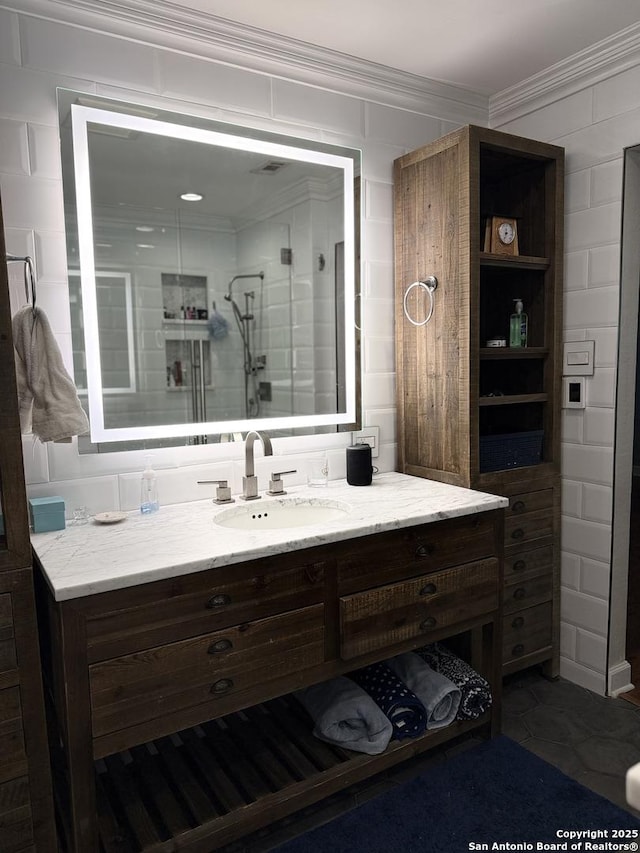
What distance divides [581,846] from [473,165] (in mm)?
2163

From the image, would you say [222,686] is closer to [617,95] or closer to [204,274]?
[204,274]

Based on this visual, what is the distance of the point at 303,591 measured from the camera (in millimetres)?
1703

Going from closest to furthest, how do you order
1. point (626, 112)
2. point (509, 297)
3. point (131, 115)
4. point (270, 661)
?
point (270, 661) < point (131, 115) < point (626, 112) < point (509, 297)

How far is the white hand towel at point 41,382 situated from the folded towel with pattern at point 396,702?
1289 millimetres

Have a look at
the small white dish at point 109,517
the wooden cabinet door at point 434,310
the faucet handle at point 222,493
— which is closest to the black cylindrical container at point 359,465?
the wooden cabinet door at point 434,310

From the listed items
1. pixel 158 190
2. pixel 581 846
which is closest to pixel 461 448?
pixel 581 846

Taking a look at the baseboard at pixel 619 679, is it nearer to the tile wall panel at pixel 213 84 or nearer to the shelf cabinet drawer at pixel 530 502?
the shelf cabinet drawer at pixel 530 502

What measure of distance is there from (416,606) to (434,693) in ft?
1.16

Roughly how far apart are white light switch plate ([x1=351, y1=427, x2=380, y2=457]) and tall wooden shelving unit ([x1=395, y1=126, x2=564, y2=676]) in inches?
4.8

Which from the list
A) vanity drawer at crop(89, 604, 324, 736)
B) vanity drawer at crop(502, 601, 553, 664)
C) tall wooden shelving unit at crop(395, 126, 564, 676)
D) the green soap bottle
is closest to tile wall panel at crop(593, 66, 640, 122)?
tall wooden shelving unit at crop(395, 126, 564, 676)

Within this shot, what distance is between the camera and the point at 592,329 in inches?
94.7

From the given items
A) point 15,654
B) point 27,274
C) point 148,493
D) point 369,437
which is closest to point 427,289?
point 369,437

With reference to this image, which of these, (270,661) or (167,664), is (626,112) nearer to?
(270,661)

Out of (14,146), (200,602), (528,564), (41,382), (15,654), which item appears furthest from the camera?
(528,564)
